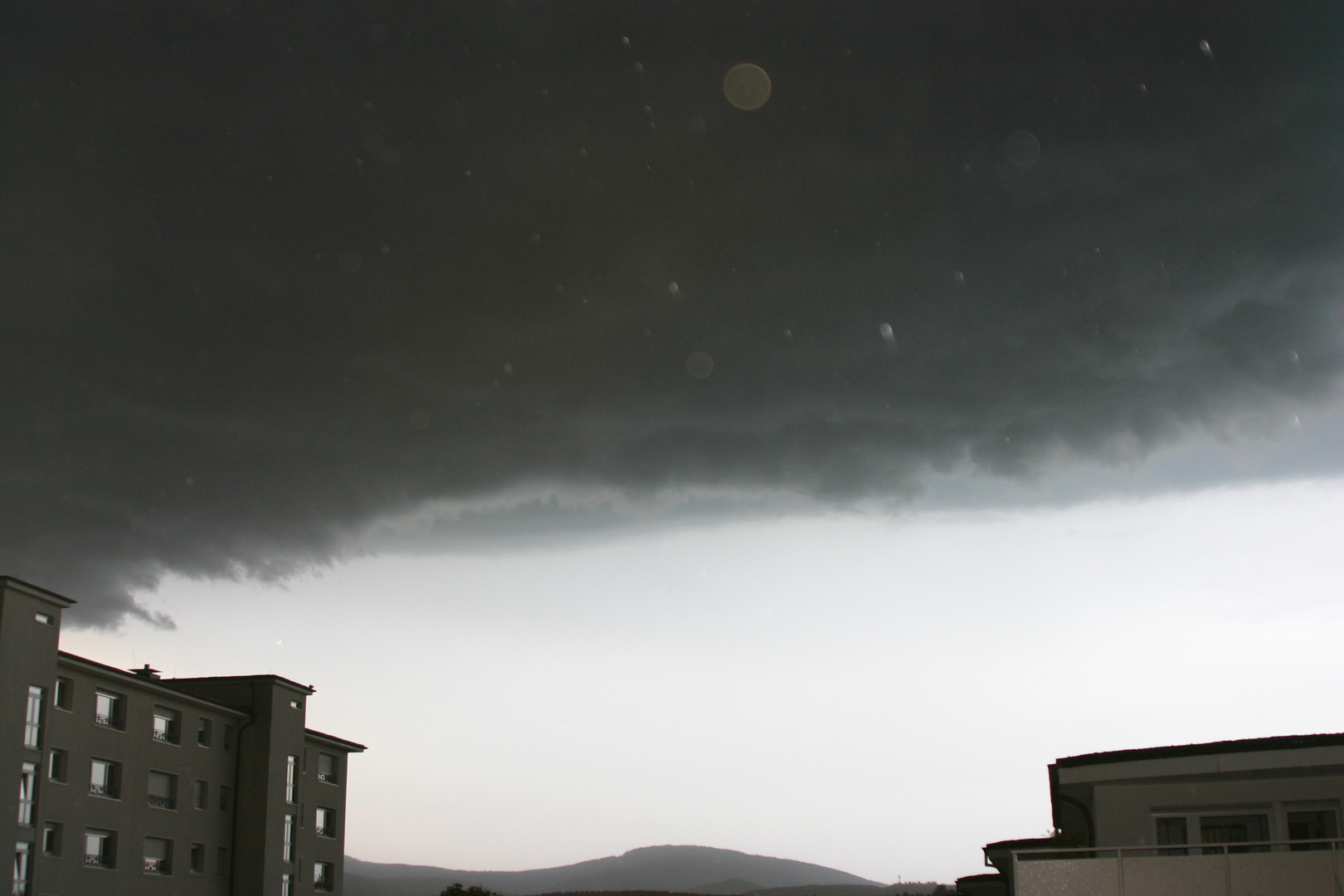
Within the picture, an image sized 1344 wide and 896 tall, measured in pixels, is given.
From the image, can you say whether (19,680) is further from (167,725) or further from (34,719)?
(167,725)

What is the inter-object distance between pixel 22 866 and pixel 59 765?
3669mm

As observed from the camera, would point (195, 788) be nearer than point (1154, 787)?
No

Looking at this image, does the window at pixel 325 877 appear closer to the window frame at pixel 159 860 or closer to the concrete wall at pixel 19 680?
the window frame at pixel 159 860

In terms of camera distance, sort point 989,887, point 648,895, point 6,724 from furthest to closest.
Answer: point 648,895
point 6,724
point 989,887

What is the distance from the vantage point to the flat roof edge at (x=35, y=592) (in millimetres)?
37062

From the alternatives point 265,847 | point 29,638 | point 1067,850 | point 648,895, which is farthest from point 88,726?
point 648,895

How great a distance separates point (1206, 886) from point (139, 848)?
4038 centimetres

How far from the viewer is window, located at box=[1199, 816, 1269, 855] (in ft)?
59.8

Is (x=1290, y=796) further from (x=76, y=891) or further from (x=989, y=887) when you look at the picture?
(x=76, y=891)

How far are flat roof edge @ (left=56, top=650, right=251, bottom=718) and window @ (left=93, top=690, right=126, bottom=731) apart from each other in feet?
2.39

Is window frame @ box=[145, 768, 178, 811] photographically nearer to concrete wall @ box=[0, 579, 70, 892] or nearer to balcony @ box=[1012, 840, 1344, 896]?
concrete wall @ box=[0, 579, 70, 892]

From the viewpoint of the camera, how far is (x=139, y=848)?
4338 cm

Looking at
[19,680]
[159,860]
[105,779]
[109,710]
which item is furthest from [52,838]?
[159,860]

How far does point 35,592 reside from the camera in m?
38.3
